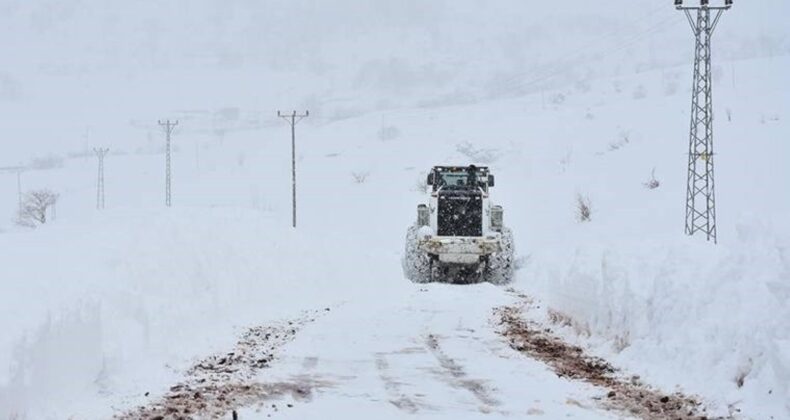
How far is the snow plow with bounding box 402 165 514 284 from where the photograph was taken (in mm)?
26625

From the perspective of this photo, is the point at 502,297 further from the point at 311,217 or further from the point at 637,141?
the point at 311,217

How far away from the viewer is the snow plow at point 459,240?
87.4 ft

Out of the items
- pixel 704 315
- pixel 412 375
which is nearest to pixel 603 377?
pixel 704 315

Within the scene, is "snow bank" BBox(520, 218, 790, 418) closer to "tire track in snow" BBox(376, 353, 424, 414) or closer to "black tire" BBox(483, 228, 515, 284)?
"tire track in snow" BBox(376, 353, 424, 414)

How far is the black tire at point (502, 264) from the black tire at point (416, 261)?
186cm

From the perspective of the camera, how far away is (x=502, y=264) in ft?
88.6

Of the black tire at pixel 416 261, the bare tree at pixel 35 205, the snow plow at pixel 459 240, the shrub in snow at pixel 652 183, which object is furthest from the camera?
the bare tree at pixel 35 205

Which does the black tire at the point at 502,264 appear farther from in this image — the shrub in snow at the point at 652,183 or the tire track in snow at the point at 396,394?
the shrub in snow at the point at 652,183

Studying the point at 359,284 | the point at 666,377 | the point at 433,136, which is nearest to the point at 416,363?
the point at 666,377

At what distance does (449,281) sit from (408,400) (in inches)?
744

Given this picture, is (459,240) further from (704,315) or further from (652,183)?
(652,183)

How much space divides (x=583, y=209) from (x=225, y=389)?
4064cm

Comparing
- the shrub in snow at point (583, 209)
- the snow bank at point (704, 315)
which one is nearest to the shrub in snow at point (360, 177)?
the shrub in snow at point (583, 209)

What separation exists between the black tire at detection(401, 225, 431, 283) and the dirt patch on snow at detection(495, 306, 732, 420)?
1142 centimetres
